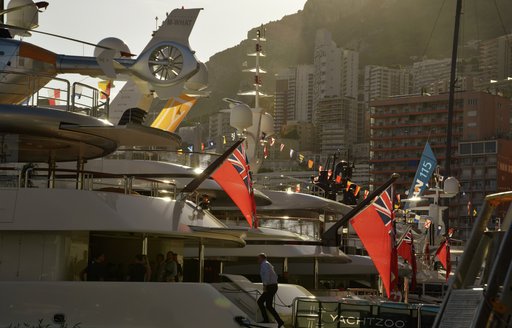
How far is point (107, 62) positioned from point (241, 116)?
15844 millimetres

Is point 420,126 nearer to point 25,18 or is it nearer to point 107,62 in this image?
point 25,18

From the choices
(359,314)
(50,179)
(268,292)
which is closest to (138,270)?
(50,179)

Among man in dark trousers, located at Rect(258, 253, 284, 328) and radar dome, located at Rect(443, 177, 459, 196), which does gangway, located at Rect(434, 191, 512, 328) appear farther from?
radar dome, located at Rect(443, 177, 459, 196)

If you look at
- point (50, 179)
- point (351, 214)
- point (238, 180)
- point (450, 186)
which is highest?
point (450, 186)

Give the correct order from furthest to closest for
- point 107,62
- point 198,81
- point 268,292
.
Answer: point 198,81 < point 107,62 < point 268,292

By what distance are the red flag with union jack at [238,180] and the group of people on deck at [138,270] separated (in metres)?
3.83

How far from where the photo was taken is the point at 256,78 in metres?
40.7

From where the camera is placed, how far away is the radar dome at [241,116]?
3725 centimetres

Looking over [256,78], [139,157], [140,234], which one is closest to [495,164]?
[256,78]

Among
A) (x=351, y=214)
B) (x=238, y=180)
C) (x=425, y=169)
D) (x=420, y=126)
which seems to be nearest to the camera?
(x=238, y=180)

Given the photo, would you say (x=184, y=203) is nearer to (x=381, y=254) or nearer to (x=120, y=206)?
(x=120, y=206)

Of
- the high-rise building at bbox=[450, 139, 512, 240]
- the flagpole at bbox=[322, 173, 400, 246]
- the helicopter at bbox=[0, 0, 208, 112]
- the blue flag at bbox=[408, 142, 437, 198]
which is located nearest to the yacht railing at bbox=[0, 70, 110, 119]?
the helicopter at bbox=[0, 0, 208, 112]

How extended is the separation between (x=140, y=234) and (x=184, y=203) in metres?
1.29

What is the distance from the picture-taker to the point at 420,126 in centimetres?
18138
